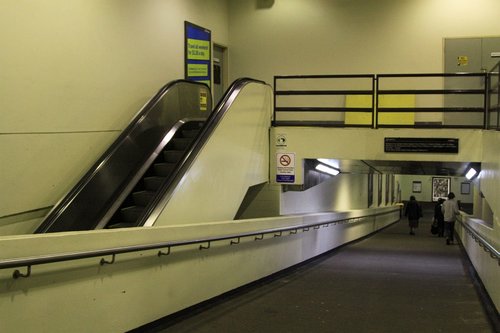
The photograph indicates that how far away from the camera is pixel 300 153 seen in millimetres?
9797

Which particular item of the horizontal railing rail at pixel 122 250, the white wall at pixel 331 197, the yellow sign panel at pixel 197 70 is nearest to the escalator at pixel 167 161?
the horizontal railing rail at pixel 122 250

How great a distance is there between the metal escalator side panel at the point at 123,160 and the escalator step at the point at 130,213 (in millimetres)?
234

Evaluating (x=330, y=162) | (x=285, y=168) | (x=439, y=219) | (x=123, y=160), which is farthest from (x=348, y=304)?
(x=439, y=219)

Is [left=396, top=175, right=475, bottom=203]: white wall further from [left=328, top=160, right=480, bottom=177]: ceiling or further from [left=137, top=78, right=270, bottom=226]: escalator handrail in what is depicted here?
[left=137, top=78, right=270, bottom=226]: escalator handrail

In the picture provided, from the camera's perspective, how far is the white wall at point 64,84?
6.13 m

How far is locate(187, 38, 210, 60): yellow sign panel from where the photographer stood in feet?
35.1

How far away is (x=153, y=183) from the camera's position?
292 inches

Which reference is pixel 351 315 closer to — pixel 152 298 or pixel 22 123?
pixel 152 298

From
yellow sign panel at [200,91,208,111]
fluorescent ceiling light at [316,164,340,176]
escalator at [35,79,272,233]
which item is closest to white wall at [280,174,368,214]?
fluorescent ceiling light at [316,164,340,176]

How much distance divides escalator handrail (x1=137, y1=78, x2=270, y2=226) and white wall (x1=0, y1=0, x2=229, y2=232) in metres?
1.57

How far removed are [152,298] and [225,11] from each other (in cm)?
894

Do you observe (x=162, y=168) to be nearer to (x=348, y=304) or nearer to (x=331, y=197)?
(x=348, y=304)

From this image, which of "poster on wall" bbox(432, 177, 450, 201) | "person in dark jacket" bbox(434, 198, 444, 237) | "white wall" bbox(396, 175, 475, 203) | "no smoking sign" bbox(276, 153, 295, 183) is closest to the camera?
"no smoking sign" bbox(276, 153, 295, 183)

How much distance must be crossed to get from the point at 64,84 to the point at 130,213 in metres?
1.89
